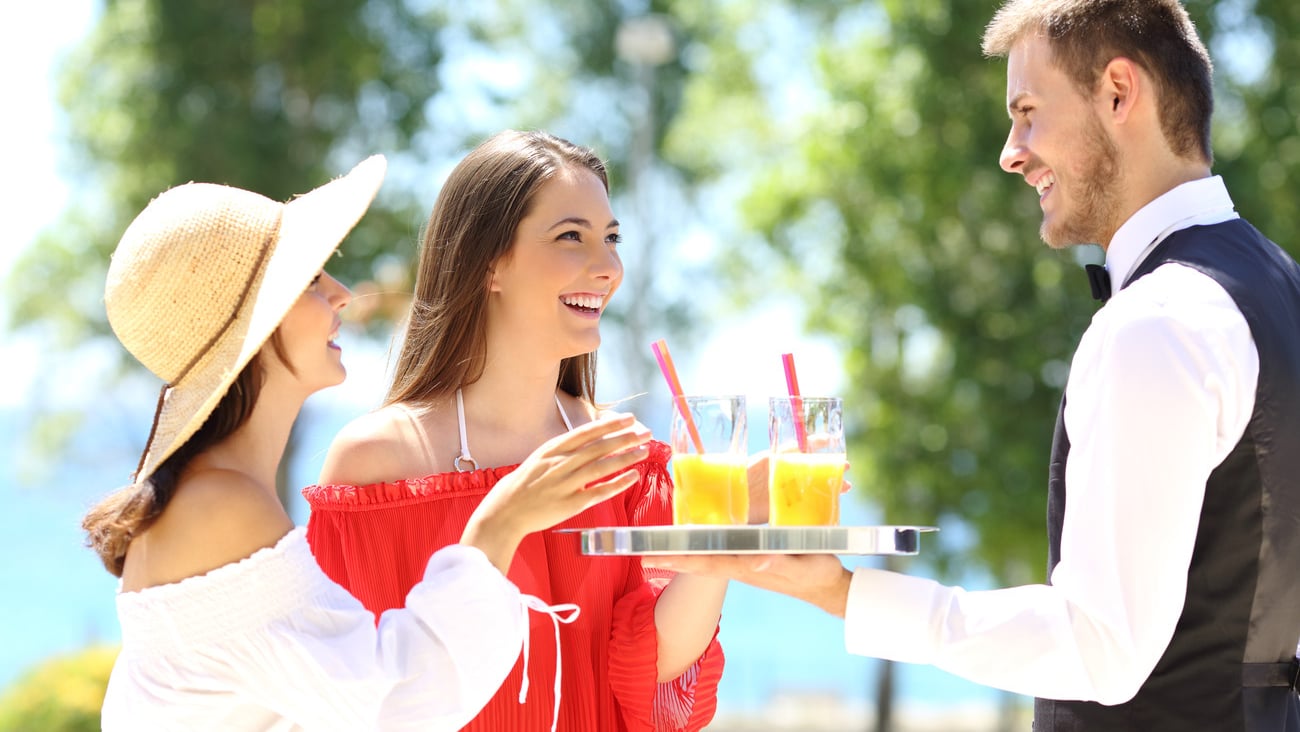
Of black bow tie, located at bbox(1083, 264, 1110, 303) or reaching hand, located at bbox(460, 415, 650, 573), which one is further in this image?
black bow tie, located at bbox(1083, 264, 1110, 303)

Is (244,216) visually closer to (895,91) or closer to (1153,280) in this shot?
(1153,280)

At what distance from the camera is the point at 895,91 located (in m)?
11.0

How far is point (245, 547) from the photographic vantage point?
2.48 meters

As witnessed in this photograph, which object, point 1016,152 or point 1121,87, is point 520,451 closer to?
point 1016,152

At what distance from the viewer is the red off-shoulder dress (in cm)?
331

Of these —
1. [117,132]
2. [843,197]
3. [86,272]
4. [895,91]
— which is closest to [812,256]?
[843,197]

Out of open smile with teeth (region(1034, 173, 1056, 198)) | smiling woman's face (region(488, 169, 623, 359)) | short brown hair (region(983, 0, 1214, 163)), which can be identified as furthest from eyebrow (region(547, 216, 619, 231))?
short brown hair (region(983, 0, 1214, 163))

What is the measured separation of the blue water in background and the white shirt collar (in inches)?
728

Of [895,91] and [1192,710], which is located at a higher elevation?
[895,91]

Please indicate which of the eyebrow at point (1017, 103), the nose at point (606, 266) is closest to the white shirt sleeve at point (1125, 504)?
the eyebrow at point (1017, 103)

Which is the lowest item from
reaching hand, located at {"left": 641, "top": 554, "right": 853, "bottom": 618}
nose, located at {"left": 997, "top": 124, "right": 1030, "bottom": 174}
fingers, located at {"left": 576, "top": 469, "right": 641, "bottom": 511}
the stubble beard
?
reaching hand, located at {"left": 641, "top": 554, "right": 853, "bottom": 618}

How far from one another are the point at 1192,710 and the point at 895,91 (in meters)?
8.97

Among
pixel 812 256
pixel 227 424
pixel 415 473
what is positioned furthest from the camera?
pixel 812 256

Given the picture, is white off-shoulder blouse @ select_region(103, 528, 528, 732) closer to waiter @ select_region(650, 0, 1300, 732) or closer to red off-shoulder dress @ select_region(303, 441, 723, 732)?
waiter @ select_region(650, 0, 1300, 732)
